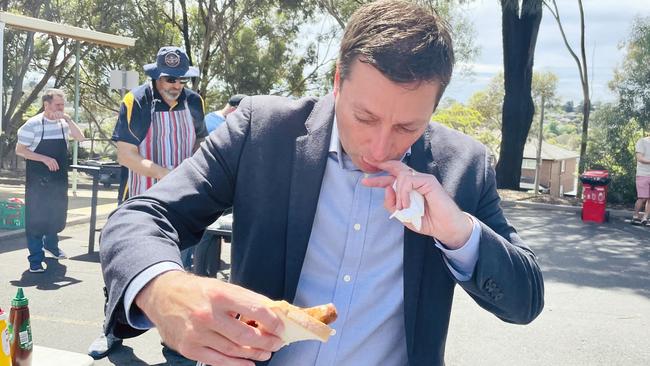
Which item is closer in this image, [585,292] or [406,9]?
[406,9]

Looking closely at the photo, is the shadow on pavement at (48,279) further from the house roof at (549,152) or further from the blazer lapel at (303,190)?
the house roof at (549,152)

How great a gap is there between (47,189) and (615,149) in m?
13.6

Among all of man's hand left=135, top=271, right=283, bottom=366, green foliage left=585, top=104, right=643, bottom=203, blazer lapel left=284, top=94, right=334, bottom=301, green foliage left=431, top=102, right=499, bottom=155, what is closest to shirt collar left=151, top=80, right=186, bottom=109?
blazer lapel left=284, top=94, right=334, bottom=301

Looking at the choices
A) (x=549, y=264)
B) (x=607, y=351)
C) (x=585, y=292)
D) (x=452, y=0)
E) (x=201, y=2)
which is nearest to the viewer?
(x=607, y=351)

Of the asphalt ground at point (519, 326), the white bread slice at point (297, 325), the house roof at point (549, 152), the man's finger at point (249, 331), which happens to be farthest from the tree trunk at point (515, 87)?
the house roof at point (549, 152)

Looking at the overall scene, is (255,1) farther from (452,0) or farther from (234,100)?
(234,100)

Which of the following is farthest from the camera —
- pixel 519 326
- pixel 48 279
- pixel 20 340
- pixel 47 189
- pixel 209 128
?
pixel 47 189

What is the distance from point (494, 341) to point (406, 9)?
4813 mm


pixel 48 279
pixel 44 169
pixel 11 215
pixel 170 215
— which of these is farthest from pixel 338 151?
pixel 11 215

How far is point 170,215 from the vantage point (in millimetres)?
1597

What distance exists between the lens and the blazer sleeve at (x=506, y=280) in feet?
5.14

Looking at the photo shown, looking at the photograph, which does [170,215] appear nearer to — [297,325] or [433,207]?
[297,325]

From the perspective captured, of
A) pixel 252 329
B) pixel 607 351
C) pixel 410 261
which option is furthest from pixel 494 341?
pixel 252 329

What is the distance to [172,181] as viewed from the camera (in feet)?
5.44
